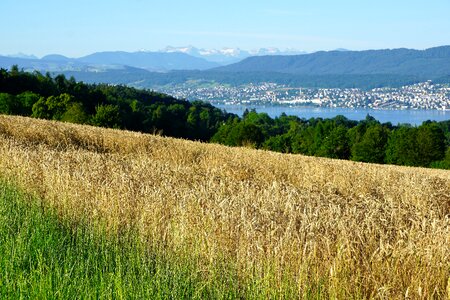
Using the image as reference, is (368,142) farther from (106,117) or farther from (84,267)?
(84,267)

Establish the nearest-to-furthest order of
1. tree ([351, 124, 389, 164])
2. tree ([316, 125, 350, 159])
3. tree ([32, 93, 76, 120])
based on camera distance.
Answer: tree ([32, 93, 76, 120])
tree ([351, 124, 389, 164])
tree ([316, 125, 350, 159])

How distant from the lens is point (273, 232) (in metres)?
5.25

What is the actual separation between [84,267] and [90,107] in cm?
7994

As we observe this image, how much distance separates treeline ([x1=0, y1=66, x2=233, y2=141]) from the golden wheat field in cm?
3655

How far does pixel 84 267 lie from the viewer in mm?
5605

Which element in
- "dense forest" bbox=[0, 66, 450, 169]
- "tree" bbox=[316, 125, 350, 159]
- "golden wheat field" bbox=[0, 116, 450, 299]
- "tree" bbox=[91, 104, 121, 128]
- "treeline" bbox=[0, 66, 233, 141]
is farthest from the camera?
"tree" bbox=[316, 125, 350, 159]

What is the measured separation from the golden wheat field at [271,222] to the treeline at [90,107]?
36.5m

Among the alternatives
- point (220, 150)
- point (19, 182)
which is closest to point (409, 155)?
point (220, 150)

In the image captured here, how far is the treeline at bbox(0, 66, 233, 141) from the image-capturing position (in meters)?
64.3

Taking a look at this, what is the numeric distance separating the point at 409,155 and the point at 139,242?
7196 cm

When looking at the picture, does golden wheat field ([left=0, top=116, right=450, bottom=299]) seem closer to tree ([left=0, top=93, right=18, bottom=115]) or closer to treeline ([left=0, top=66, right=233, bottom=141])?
treeline ([left=0, top=66, right=233, bottom=141])

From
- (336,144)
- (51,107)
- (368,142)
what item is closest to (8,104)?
(51,107)

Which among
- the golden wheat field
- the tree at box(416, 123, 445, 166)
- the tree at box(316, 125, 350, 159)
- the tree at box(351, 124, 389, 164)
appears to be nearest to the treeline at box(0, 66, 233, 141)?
the tree at box(316, 125, 350, 159)

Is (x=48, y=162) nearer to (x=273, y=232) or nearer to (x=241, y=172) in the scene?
(x=241, y=172)
